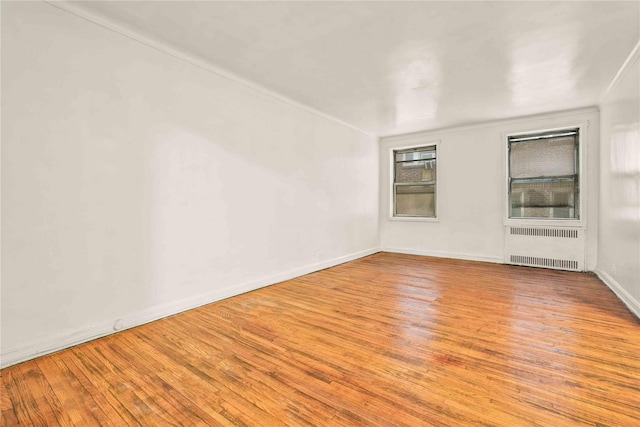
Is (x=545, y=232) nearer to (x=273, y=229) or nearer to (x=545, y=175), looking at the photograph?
(x=545, y=175)

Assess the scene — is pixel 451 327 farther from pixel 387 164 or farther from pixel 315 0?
pixel 387 164

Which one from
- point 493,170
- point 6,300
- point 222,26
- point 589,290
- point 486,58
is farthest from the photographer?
point 493,170

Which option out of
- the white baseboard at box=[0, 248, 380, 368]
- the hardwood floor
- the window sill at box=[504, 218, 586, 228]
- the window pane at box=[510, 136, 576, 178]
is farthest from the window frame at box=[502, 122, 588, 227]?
the white baseboard at box=[0, 248, 380, 368]

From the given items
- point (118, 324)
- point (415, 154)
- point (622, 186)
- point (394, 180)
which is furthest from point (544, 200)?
point (118, 324)

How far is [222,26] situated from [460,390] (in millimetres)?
3218

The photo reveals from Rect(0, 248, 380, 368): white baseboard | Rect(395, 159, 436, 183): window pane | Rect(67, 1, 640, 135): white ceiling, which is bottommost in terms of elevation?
Rect(0, 248, 380, 368): white baseboard

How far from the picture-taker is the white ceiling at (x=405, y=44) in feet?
7.88

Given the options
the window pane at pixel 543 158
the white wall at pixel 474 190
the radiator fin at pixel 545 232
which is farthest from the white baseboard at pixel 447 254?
the window pane at pixel 543 158

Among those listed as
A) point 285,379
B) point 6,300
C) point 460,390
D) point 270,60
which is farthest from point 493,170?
point 6,300

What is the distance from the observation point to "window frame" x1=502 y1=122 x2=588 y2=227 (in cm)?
485

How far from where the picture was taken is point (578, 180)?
4973 mm

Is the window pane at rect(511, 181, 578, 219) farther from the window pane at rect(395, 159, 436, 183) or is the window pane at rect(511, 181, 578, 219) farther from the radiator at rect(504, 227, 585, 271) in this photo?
the window pane at rect(395, 159, 436, 183)

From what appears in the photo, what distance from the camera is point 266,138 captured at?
4.05 metres

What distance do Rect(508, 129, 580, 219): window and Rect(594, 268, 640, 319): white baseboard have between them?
3.66ft
